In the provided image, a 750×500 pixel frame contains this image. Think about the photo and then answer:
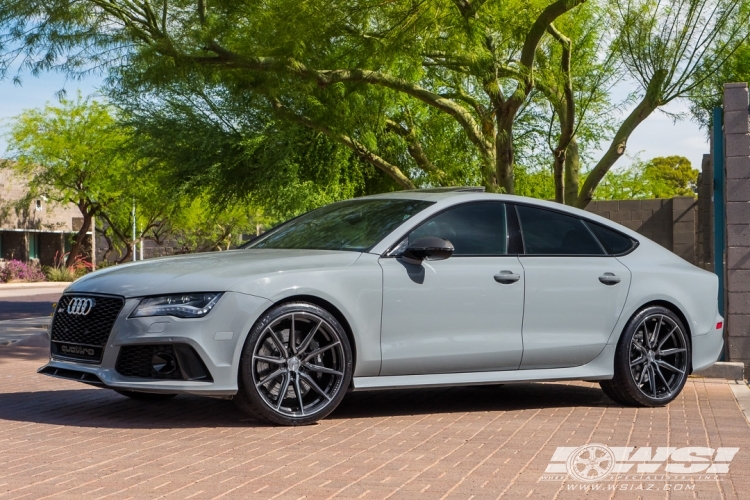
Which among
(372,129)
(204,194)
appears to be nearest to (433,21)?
(372,129)

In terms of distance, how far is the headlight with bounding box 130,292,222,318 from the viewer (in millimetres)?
7027

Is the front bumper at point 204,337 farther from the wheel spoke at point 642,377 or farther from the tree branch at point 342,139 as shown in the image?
the tree branch at point 342,139

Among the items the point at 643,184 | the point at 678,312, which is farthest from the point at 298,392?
the point at 643,184

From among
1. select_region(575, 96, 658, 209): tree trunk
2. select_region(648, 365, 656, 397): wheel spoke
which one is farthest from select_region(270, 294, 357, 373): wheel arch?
select_region(575, 96, 658, 209): tree trunk

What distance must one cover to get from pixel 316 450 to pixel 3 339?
10323 millimetres

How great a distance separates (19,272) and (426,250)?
4450 cm

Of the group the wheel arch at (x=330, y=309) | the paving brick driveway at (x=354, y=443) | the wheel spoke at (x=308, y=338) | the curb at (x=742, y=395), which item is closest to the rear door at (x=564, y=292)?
the paving brick driveway at (x=354, y=443)

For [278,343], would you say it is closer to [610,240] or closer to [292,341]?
[292,341]

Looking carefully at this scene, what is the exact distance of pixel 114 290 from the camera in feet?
23.9

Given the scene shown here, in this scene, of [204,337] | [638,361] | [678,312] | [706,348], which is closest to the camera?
[204,337]

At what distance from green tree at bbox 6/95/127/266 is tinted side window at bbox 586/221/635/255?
4258 cm

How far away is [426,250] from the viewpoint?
25.3 feet

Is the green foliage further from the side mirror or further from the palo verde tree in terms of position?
the side mirror

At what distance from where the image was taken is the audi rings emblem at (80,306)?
7430mm
